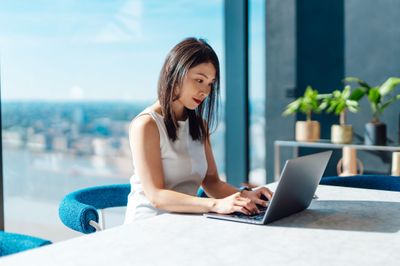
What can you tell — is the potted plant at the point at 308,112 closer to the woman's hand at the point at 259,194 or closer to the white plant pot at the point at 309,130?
the white plant pot at the point at 309,130

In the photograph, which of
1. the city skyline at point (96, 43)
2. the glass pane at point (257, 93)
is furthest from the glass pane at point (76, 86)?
the glass pane at point (257, 93)

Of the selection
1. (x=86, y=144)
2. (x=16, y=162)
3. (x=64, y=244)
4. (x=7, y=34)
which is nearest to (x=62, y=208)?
(x=64, y=244)

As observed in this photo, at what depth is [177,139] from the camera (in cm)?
170

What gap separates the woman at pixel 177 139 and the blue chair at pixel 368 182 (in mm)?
481

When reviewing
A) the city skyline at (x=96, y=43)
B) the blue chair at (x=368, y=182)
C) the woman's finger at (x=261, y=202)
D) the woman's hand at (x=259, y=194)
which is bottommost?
the blue chair at (x=368, y=182)

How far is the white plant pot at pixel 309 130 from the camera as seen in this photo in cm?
354

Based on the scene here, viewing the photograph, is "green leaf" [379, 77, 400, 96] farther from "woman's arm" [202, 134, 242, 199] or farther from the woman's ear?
the woman's ear

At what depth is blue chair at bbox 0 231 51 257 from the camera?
1.16m

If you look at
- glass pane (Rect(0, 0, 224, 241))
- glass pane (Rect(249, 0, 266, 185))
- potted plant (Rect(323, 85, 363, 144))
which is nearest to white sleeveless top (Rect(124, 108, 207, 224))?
glass pane (Rect(0, 0, 224, 241))

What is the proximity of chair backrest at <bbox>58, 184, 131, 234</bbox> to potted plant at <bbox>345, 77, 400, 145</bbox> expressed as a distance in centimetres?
193

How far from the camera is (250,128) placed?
3889 mm

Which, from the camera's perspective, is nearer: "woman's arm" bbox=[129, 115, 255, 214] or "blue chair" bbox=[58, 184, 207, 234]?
"woman's arm" bbox=[129, 115, 255, 214]

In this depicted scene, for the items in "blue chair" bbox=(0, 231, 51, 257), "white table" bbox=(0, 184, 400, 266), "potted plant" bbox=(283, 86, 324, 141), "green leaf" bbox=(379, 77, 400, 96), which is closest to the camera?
"white table" bbox=(0, 184, 400, 266)

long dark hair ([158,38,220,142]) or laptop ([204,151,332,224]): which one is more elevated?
long dark hair ([158,38,220,142])
